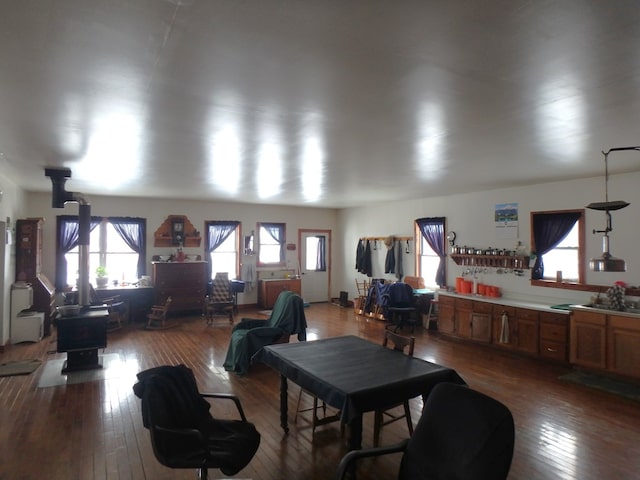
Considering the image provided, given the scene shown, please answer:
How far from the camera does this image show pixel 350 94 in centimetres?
271

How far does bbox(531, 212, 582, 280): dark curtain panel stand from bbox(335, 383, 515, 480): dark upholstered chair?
16.6 ft

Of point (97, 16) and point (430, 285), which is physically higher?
point (97, 16)

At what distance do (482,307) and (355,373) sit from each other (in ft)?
14.7

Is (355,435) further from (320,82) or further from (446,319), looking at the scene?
(446,319)

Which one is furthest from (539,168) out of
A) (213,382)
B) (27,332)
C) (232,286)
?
(27,332)

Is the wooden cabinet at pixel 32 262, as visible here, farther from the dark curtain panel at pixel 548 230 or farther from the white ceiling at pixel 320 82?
the dark curtain panel at pixel 548 230

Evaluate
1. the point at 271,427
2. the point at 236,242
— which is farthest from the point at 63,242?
the point at 271,427

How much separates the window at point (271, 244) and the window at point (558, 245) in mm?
6222

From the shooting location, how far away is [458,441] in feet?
6.86

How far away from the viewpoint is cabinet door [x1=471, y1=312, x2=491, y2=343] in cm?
674

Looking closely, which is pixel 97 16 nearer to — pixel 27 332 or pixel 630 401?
pixel 630 401

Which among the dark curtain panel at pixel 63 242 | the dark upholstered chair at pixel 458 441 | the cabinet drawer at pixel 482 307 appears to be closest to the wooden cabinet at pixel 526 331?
the cabinet drawer at pixel 482 307

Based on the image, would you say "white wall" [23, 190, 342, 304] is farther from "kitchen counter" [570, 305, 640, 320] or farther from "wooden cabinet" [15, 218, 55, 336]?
"kitchen counter" [570, 305, 640, 320]

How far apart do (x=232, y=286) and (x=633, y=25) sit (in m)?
8.75
